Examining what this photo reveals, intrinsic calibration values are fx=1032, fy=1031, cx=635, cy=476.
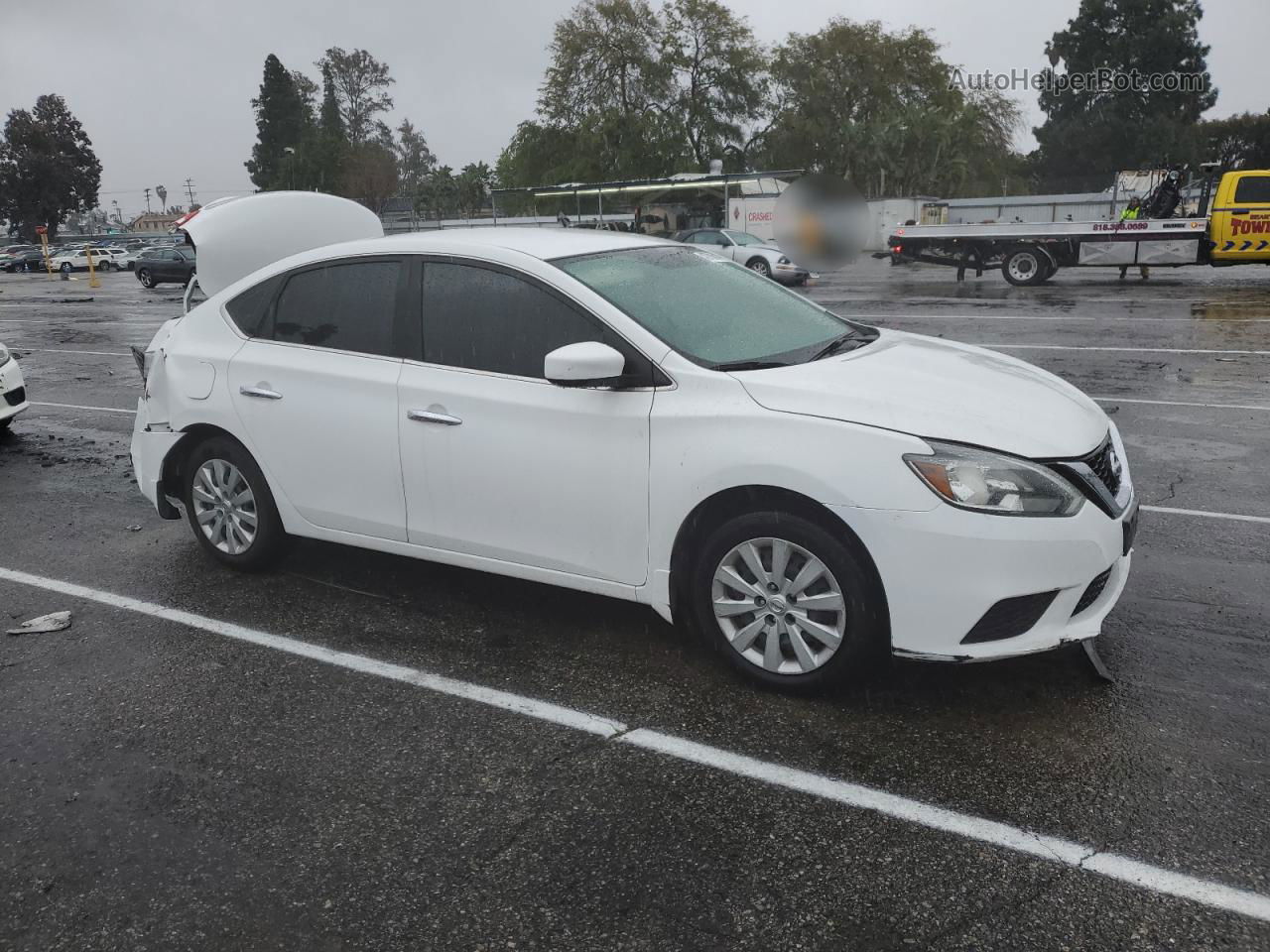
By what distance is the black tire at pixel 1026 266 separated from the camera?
20.6m

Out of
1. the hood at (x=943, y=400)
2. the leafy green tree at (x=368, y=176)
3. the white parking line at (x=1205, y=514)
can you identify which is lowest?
the white parking line at (x=1205, y=514)

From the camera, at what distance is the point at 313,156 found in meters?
85.3

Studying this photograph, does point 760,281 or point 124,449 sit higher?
point 760,281

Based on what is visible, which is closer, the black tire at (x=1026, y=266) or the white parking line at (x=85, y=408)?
the white parking line at (x=85, y=408)

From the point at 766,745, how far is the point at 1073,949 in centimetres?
113

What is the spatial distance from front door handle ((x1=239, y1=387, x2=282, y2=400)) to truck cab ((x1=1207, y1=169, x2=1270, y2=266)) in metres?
19.9

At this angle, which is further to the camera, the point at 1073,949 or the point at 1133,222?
the point at 1133,222

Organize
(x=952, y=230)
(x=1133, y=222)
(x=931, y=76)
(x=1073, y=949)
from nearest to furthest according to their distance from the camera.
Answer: (x=1073, y=949) → (x=1133, y=222) → (x=952, y=230) → (x=931, y=76)

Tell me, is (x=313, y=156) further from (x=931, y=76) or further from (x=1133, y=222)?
(x=1133, y=222)

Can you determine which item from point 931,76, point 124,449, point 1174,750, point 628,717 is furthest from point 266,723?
point 931,76

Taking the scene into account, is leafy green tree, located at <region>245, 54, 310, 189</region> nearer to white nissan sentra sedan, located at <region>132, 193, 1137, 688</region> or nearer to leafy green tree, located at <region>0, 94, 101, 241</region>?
leafy green tree, located at <region>0, 94, 101, 241</region>

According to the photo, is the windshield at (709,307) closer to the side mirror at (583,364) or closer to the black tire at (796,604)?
the side mirror at (583,364)

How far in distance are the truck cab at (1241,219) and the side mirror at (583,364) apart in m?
19.7

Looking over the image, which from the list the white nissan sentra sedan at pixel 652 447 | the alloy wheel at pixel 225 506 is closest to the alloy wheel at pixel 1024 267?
the white nissan sentra sedan at pixel 652 447
